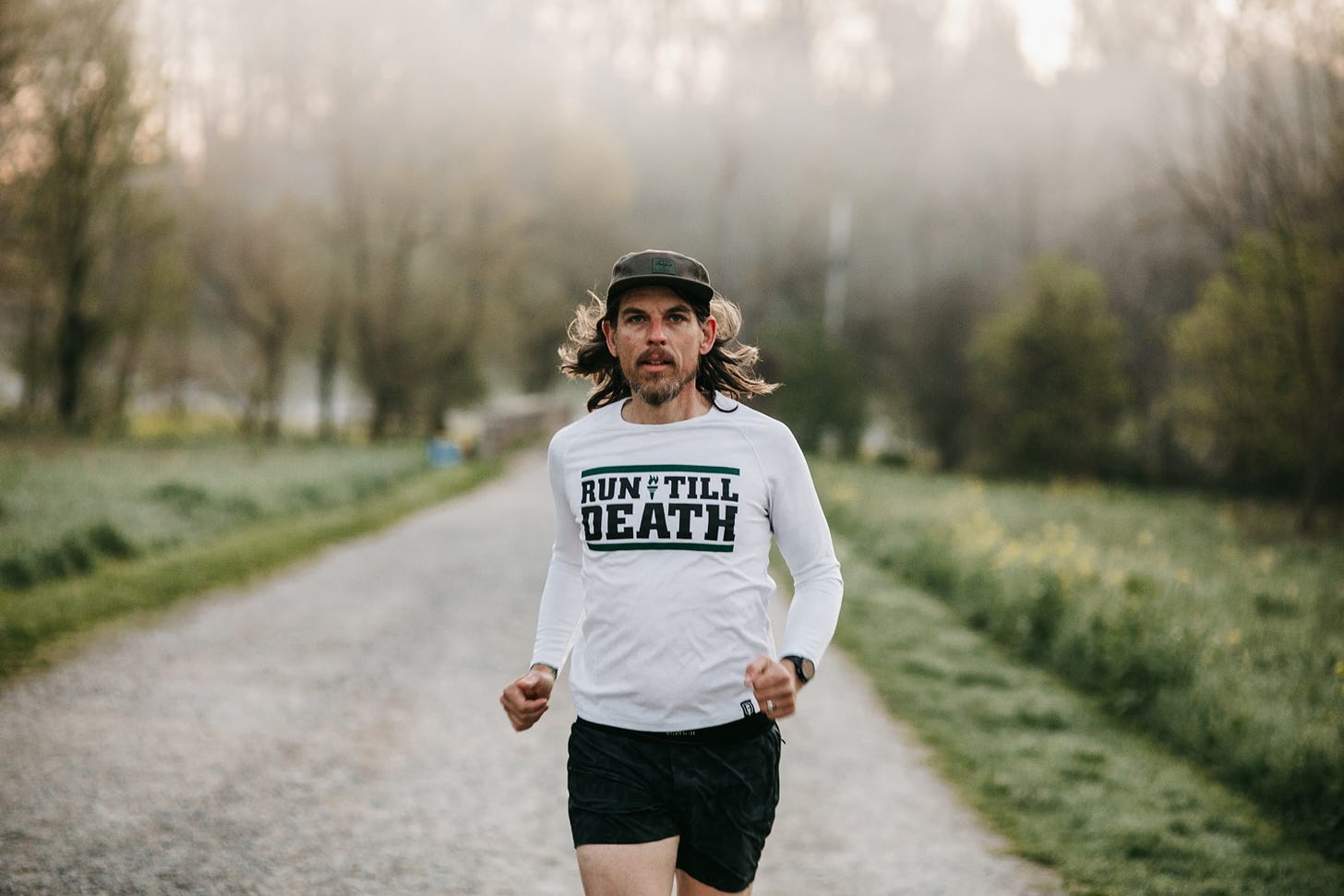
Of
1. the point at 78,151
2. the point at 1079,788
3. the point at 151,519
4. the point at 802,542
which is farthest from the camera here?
the point at 78,151

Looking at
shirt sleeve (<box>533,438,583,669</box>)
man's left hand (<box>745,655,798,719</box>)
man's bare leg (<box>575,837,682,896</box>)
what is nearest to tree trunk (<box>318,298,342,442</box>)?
shirt sleeve (<box>533,438,583,669</box>)

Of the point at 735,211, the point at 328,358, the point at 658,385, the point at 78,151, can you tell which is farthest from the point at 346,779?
the point at 735,211

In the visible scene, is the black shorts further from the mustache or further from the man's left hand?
the mustache

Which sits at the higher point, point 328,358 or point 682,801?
point 328,358

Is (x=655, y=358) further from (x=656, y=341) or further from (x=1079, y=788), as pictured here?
(x=1079, y=788)

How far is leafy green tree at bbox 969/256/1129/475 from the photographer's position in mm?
28234

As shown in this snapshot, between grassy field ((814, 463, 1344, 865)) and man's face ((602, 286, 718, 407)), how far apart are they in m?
4.08

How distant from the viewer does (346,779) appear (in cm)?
493

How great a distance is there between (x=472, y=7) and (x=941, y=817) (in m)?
26.0

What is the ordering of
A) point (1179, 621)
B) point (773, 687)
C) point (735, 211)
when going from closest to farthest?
point (773, 687) < point (1179, 621) < point (735, 211)

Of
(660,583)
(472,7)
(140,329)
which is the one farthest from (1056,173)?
(660,583)

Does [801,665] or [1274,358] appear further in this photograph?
[1274,358]

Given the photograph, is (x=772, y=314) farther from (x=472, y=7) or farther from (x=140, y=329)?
(x=140, y=329)

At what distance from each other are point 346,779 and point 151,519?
6.95 meters
